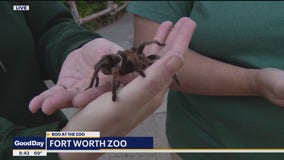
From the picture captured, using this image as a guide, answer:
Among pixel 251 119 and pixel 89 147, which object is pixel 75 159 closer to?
pixel 89 147

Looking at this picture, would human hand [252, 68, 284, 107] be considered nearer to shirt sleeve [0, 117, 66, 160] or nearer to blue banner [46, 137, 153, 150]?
blue banner [46, 137, 153, 150]

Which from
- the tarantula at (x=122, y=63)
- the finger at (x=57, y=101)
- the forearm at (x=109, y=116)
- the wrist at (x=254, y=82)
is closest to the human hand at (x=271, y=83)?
the wrist at (x=254, y=82)

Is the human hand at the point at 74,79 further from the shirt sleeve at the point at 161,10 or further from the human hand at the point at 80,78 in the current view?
the shirt sleeve at the point at 161,10

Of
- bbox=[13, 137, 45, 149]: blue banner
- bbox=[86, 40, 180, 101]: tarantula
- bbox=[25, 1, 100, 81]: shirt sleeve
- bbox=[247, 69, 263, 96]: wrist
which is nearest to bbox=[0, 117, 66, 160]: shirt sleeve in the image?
bbox=[13, 137, 45, 149]: blue banner

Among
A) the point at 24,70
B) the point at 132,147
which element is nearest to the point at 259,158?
the point at 132,147

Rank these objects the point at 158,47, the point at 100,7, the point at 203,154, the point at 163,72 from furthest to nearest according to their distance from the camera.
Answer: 1. the point at 100,7
2. the point at 203,154
3. the point at 158,47
4. the point at 163,72

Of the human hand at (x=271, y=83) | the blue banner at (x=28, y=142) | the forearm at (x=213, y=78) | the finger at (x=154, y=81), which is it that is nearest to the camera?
the finger at (x=154, y=81)
